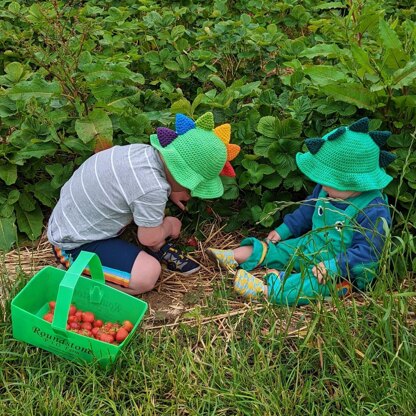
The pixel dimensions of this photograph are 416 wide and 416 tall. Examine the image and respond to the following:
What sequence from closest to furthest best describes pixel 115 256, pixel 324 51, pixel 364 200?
pixel 364 200, pixel 115 256, pixel 324 51

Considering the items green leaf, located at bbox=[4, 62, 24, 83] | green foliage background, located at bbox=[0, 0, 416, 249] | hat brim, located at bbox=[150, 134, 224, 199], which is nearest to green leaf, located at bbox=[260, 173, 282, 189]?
green foliage background, located at bbox=[0, 0, 416, 249]

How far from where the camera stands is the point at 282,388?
2.25 metres

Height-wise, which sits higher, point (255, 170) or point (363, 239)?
point (255, 170)

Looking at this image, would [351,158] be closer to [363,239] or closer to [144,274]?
[363,239]

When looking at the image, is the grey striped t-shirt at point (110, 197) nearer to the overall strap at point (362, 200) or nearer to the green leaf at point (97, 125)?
the green leaf at point (97, 125)

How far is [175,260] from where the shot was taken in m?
3.03

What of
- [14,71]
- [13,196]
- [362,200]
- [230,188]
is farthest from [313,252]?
[14,71]

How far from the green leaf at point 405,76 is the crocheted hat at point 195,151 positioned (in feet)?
2.50

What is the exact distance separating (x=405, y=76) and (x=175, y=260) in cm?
132

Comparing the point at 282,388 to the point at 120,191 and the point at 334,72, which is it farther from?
the point at 334,72

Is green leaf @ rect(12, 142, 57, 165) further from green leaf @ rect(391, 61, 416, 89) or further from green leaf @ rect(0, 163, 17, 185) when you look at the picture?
green leaf @ rect(391, 61, 416, 89)

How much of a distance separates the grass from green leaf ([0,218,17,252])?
600mm

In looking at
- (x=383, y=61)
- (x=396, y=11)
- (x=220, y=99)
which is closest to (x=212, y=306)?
(x=220, y=99)

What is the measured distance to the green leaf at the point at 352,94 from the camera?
2.91 meters
